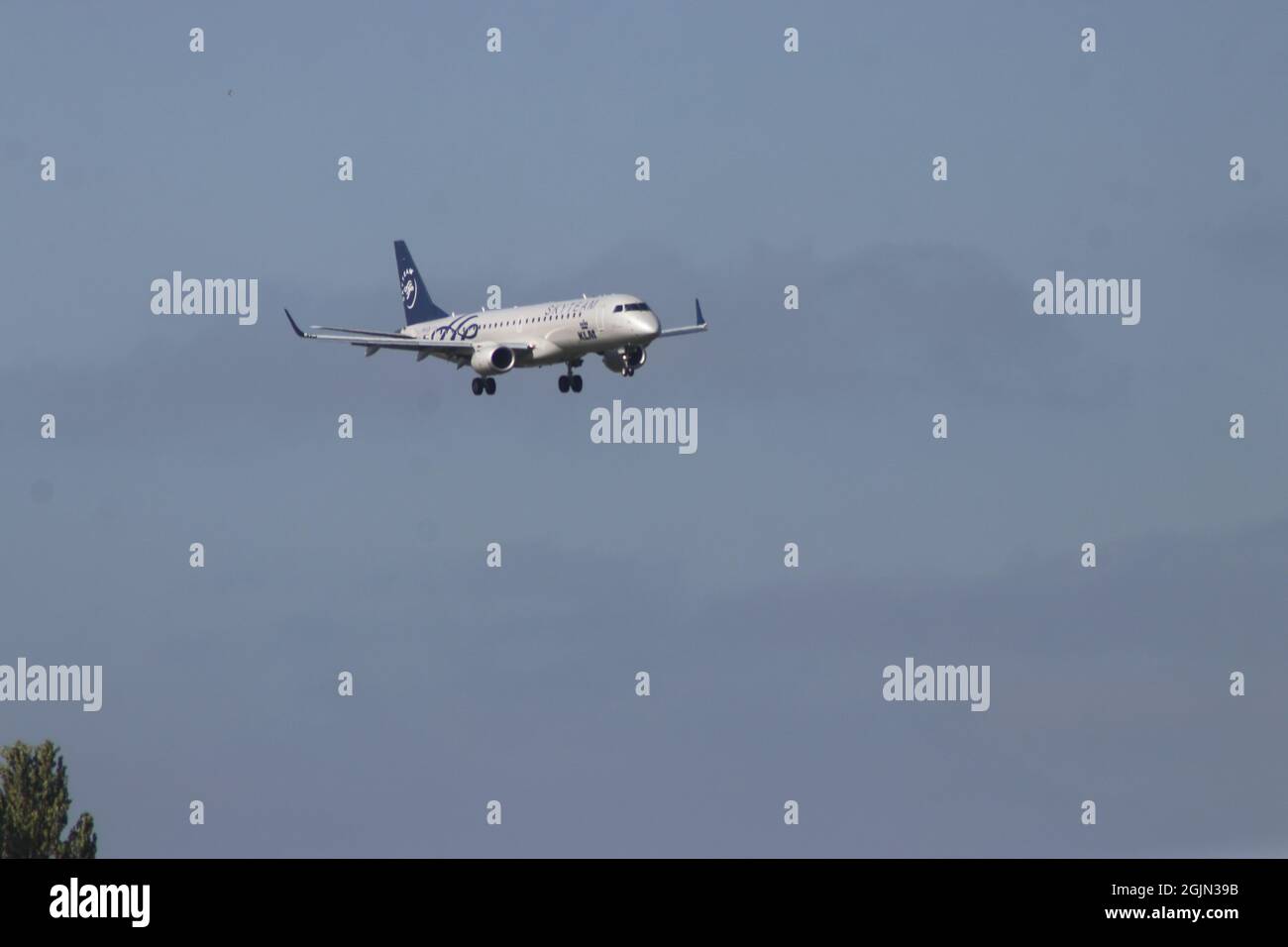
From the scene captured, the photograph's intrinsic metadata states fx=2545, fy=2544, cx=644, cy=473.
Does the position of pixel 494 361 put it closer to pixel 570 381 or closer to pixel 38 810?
pixel 570 381

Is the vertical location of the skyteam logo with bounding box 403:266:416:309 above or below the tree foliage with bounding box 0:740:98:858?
above

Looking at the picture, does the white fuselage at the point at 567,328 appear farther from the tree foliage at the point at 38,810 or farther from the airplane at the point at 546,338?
the tree foliage at the point at 38,810

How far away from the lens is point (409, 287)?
141250 millimetres

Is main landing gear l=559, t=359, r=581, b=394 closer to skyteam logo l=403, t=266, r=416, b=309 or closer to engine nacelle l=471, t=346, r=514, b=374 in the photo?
engine nacelle l=471, t=346, r=514, b=374

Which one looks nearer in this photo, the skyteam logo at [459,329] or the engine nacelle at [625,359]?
the engine nacelle at [625,359]

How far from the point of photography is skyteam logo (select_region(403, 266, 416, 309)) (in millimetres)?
140250

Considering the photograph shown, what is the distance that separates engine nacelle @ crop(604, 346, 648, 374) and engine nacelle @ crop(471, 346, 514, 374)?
4.84m

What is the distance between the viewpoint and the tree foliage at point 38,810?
341ft

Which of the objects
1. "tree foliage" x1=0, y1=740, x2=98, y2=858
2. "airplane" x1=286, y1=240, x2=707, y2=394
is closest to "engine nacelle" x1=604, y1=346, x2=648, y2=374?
"airplane" x1=286, y1=240, x2=707, y2=394

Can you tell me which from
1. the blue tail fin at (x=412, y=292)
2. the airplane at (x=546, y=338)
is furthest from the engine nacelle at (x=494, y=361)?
the blue tail fin at (x=412, y=292)
